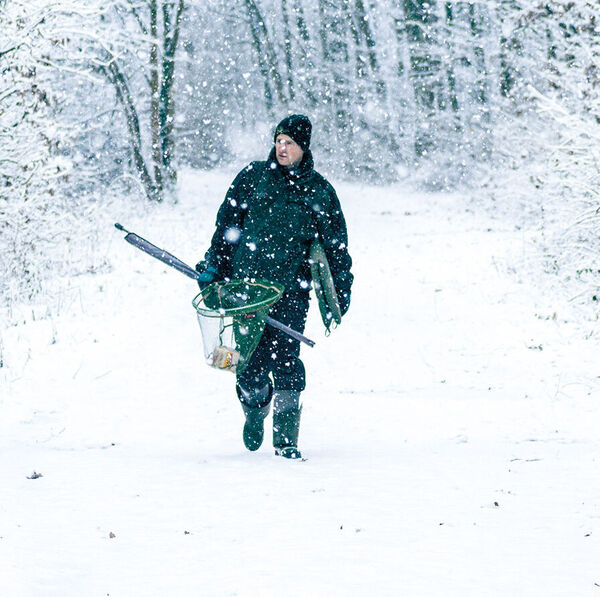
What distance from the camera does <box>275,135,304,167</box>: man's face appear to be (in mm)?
4496

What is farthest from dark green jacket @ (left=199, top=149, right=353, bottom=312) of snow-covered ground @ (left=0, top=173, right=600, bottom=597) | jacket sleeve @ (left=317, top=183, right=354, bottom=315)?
snow-covered ground @ (left=0, top=173, right=600, bottom=597)

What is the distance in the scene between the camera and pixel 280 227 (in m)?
4.53

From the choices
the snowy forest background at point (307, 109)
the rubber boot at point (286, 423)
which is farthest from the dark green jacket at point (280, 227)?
the snowy forest background at point (307, 109)

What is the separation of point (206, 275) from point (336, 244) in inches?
30.9

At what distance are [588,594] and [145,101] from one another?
26.5 metres

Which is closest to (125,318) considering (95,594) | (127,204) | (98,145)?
(95,594)

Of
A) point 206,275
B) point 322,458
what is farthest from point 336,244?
point 322,458

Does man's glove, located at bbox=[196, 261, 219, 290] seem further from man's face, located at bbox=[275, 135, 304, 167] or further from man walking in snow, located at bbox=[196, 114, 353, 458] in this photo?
man's face, located at bbox=[275, 135, 304, 167]

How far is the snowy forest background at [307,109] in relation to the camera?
9.34 metres

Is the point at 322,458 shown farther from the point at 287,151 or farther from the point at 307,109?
the point at 307,109

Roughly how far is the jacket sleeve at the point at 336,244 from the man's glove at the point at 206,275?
26.3 inches

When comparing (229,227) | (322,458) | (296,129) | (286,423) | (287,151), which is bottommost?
(322,458)

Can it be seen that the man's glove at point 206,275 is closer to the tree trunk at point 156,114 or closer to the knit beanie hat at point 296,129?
the knit beanie hat at point 296,129

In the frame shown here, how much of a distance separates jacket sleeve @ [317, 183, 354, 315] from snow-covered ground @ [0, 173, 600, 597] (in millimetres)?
1026
